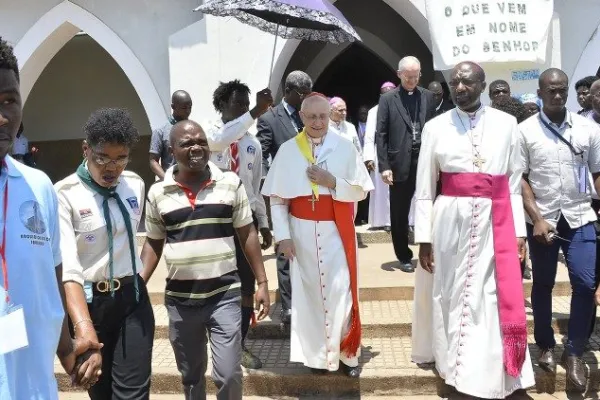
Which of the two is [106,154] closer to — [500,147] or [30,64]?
[500,147]

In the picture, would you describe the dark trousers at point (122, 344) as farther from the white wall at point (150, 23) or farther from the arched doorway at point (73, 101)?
the arched doorway at point (73, 101)

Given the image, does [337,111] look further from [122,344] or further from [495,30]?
[122,344]

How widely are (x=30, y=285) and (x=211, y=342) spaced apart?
1.74 metres

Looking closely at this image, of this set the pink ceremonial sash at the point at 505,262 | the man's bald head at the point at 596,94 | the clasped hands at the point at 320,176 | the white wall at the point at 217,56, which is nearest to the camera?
the pink ceremonial sash at the point at 505,262

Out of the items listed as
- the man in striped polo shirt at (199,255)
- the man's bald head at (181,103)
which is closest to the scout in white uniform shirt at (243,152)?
the man in striped polo shirt at (199,255)

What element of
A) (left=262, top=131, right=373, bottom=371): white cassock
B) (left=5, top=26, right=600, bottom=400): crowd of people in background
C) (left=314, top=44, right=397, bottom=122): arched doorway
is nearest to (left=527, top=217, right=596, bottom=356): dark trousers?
(left=5, top=26, right=600, bottom=400): crowd of people in background

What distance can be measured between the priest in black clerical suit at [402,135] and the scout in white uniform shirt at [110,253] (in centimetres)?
328

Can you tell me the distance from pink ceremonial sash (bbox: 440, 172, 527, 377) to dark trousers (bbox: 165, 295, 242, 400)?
5.47 feet

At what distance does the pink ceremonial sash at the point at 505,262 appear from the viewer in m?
3.65

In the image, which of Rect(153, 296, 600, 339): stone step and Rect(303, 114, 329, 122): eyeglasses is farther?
Rect(153, 296, 600, 339): stone step

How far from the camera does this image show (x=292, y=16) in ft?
13.9

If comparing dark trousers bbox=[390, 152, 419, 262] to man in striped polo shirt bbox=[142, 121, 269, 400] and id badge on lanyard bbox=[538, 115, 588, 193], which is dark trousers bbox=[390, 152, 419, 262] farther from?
man in striped polo shirt bbox=[142, 121, 269, 400]

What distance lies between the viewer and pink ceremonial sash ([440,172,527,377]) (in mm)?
3654

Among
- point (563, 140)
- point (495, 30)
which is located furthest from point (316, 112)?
point (495, 30)
